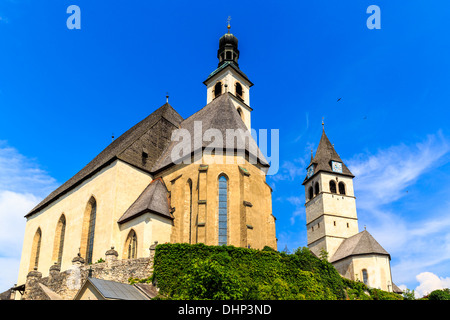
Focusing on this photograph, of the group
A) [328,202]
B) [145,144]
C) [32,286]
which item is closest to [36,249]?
[32,286]

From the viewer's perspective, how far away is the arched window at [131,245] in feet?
89.7

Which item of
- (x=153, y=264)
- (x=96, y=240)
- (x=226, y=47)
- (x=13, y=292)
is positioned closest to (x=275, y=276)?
(x=153, y=264)

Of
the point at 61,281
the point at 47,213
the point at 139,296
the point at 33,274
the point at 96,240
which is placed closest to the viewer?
the point at 139,296

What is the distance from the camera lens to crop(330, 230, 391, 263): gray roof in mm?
49281

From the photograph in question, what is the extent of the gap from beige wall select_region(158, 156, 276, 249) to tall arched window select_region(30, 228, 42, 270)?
17747 mm

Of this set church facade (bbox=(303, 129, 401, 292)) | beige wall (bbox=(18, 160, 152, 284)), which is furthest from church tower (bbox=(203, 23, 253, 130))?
church facade (bbox=(303, 129, 401, 292))

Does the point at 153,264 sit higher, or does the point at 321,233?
the point at 321,233

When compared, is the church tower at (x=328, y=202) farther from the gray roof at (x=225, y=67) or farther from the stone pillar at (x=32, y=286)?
the stone pillar at (x=32, y=286)

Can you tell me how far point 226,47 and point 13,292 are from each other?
35.6 meters

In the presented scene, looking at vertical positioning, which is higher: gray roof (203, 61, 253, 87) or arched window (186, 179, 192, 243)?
gray roof (203, 61, 253, 87)

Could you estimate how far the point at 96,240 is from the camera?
30.4 m

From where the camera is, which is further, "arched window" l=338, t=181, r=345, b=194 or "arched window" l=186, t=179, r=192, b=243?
"arched window" l=338, t=181, r=345, b=194

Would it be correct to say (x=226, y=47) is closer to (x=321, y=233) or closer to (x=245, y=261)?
(x=321, y=233)

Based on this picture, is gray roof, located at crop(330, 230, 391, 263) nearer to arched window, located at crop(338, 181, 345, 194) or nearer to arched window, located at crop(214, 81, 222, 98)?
arched window, located at crop(338, 181, 345, 194)
